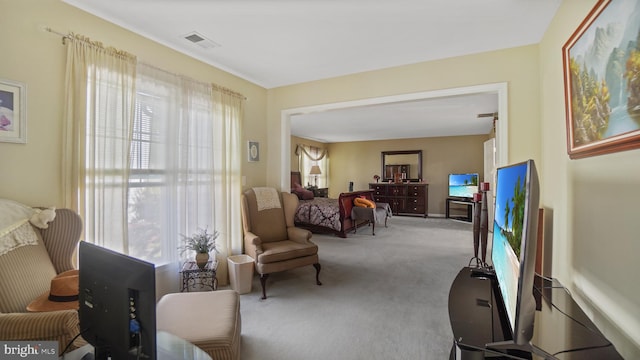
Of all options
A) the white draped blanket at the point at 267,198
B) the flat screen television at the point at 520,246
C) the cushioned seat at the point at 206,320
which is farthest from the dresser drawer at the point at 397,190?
the flat screen television at the point at 520,246

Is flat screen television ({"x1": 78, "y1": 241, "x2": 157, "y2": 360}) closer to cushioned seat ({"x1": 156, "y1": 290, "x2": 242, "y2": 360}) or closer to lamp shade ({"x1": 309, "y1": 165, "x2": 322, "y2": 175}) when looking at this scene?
cushioned seat ({"x1": 156, "y1": 290, "x2": 242, "y2": 360})

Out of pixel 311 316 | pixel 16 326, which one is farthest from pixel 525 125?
pixel 16 326

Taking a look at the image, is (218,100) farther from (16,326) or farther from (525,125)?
(525,125)

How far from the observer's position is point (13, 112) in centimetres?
177

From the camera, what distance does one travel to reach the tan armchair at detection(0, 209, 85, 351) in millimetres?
1226

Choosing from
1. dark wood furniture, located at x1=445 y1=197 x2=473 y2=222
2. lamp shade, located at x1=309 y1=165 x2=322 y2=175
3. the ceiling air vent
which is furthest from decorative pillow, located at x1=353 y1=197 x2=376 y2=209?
the ceiling air vent

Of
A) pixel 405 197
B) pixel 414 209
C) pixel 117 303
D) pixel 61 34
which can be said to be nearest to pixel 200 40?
pixel 61 34

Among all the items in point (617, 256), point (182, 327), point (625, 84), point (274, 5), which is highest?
point (274, 5)

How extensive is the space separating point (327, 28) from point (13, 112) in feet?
7.60

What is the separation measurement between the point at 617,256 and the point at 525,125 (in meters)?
1.77

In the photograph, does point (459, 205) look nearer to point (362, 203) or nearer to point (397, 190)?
point (397, 190)

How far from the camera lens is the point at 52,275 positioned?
1673 millimetres

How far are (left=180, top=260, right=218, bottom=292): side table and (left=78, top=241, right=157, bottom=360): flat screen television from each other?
1.91 meters

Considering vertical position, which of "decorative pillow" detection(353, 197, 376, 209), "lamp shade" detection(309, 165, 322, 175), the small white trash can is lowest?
the small white trash can
